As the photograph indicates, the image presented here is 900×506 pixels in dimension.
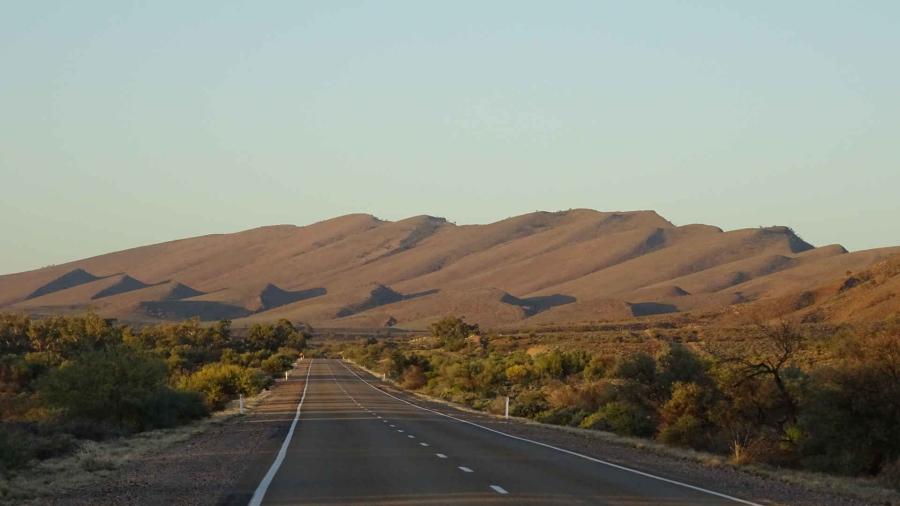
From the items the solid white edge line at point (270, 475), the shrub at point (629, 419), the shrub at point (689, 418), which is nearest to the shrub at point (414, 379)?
the shrub at point (629, 419)

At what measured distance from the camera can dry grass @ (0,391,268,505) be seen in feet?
56.7

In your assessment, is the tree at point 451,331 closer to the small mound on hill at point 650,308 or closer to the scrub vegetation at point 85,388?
the small mound on hill at point 650,308

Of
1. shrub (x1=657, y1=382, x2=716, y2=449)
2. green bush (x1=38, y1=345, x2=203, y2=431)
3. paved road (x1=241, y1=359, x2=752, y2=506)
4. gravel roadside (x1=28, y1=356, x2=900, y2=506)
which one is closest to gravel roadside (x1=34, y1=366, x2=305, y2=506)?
gravel roadside (x1=28, y1=356, x2=900, y2=506)

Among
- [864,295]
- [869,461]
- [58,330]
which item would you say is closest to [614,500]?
[869,461]

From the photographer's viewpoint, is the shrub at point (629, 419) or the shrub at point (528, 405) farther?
the shrub at point (528, 405)

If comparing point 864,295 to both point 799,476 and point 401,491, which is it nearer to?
point 799,476

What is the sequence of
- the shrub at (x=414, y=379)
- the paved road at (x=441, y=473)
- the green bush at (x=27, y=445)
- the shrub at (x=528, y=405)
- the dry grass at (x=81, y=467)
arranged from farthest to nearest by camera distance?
the shrub at (x=414, y=379)
the shrub at (x=528, y=405)
the green bush at (x=27, y=445)
the dry grass at (x=81, y=467)
the paved road at (x=441, y=473)

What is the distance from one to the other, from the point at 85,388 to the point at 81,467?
1492 centimetres

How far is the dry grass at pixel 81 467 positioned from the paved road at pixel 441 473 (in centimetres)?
291

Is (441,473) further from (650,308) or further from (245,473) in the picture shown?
(650,308)

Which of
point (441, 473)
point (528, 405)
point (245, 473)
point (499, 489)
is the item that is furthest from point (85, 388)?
point (499, 489)

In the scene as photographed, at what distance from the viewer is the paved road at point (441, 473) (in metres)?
16.2

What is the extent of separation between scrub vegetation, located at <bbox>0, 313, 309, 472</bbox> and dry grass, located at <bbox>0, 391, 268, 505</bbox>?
1.57 ft

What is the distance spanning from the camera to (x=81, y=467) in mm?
21234
